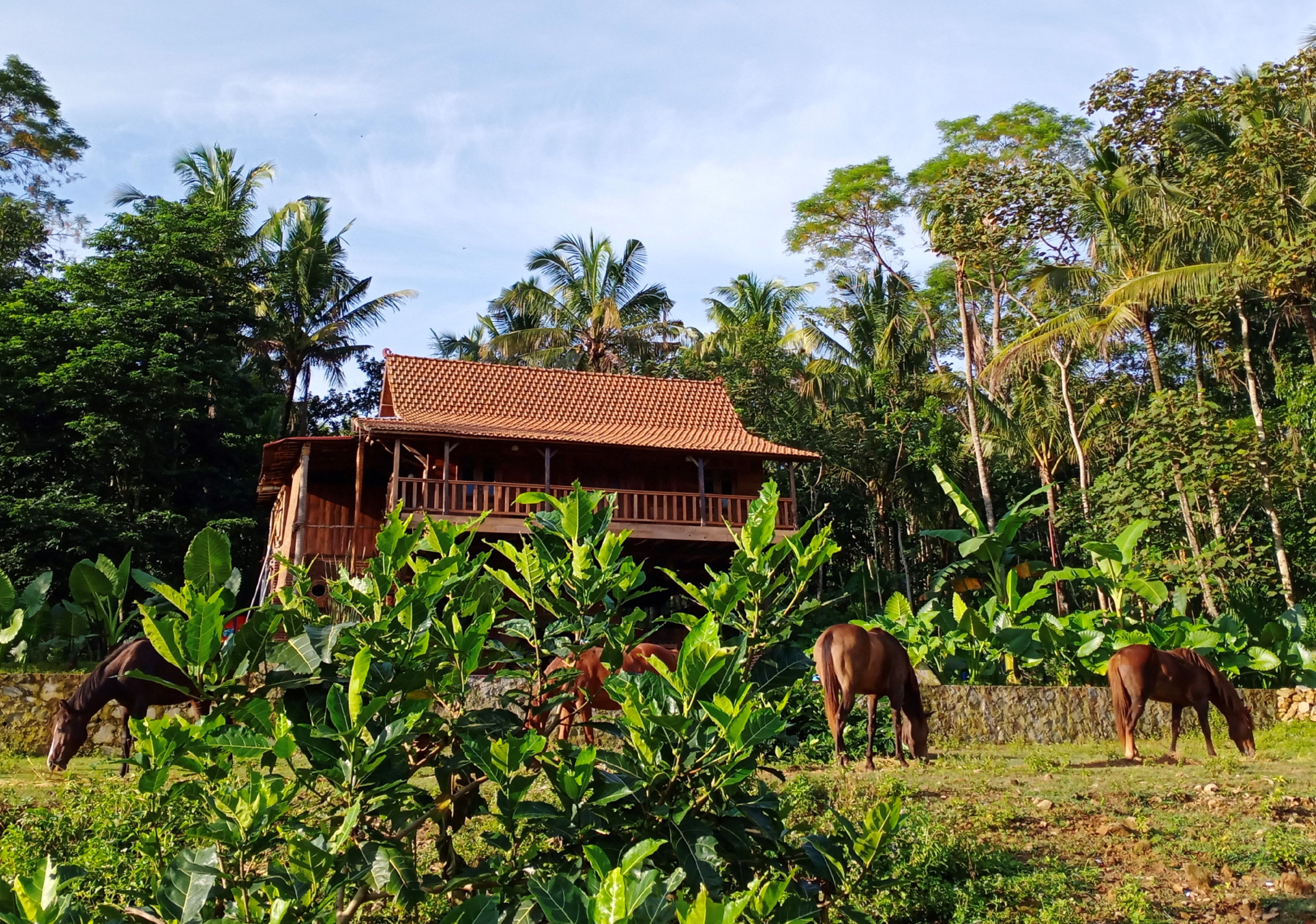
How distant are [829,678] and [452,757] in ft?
23.0

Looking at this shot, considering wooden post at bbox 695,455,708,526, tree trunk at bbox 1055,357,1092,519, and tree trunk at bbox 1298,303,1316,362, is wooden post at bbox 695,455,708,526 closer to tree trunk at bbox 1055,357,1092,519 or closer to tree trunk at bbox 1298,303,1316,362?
tree trunk at bbox 1055,357,1092,519

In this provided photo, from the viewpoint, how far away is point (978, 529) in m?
18.4

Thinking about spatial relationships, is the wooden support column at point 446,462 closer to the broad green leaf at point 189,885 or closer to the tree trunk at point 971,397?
the tree trunk at point 971,397

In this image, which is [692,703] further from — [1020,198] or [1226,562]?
[1020,198]

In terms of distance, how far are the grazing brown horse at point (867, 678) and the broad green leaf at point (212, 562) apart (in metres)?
6.99

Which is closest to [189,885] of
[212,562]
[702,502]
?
[212,562]

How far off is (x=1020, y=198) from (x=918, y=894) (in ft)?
63.6

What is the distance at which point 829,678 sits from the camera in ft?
33.4

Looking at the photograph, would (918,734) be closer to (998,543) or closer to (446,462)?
(998,543)

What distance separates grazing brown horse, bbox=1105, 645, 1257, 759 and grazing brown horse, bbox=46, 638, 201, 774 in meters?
8.47

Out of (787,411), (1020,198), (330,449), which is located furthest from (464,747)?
(787,411)

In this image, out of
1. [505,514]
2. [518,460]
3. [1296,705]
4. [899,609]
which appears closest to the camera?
[1296,705]

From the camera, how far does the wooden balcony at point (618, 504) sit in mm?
18641

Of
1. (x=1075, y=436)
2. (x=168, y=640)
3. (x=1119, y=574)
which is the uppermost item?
(x=1075, y=436)
